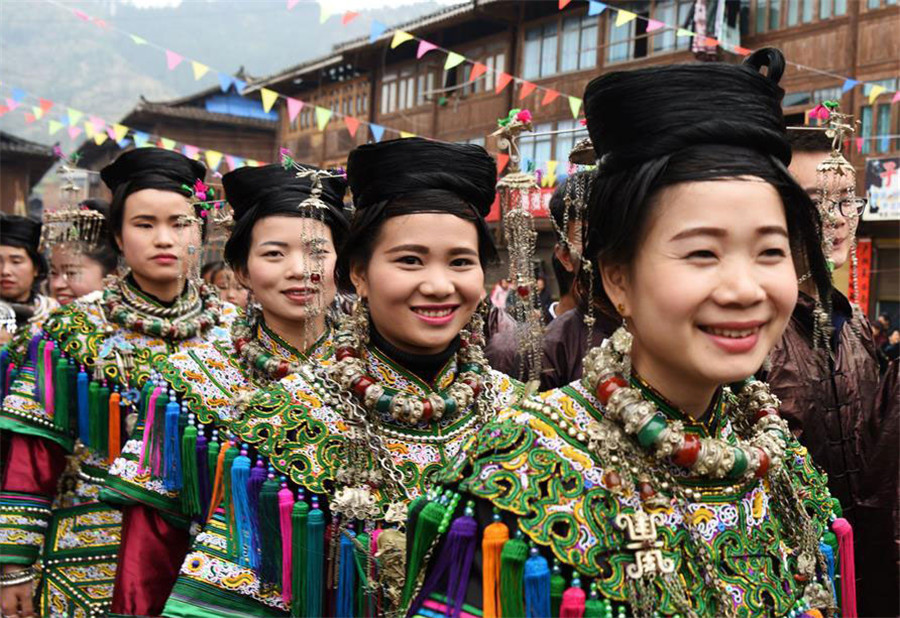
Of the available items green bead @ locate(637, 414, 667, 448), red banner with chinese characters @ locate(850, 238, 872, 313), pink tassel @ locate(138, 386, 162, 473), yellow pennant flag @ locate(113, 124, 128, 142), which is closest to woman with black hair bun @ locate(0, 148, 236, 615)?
pink tassel @ locate(138, 386, 162, 473)

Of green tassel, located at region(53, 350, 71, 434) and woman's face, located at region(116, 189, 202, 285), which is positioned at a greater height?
woman's face, located at region(116, 189, 202, 285)

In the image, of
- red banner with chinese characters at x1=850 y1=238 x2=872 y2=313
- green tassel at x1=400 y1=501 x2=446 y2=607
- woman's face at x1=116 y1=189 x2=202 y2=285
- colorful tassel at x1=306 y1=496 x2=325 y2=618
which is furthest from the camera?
red banner with chinese characters at x1=850 y1=238 x2=872 y2=313

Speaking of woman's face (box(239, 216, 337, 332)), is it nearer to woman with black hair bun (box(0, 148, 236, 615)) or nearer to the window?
woman with black hair bun (box(0, 148, 236, 615))

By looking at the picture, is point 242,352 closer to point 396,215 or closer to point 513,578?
point 396,215

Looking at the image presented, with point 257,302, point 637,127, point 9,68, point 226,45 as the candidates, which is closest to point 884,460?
point 637,127

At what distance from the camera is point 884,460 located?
123 inches

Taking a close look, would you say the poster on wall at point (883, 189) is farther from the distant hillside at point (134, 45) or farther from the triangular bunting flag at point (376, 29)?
the distant hillside at point (134, 45)

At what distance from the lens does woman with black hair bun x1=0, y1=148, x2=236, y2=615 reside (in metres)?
3.66

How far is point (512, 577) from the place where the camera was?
162cm

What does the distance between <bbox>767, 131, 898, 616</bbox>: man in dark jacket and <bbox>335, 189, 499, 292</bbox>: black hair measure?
1.25 meters

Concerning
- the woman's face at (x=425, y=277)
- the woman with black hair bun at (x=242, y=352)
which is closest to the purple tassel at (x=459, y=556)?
the woman's face at (x=425, y=277)

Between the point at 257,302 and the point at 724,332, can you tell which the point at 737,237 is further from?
the point at 257,302

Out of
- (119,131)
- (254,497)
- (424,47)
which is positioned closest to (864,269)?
(424,47)

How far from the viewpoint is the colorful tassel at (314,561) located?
7.52 ft
